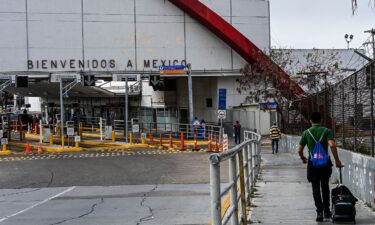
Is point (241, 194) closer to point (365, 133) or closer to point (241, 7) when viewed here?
point (365, 133)

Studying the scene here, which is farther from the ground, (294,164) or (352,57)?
(352,57)

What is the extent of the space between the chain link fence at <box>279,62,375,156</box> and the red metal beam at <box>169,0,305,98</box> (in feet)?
86.5

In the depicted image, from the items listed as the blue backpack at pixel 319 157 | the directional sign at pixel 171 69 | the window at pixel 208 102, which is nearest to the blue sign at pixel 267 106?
the directional sign at pixel 171 69

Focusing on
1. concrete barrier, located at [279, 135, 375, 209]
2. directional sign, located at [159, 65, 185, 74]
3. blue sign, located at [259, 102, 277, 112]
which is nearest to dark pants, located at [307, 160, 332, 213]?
concrete barrier, located at [279, 135, 375, 209]

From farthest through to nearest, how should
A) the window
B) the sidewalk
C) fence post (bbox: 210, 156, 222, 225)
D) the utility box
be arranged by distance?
the window → the utility box → the sidewalk → fence post (bbox: 210, 156, 222, 225)

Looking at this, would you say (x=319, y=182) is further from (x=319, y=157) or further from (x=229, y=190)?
(x=229, y=190)

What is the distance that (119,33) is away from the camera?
151ft

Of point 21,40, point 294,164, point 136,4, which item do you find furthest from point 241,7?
point 294,164

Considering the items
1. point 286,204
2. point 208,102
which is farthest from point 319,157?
point 208,102

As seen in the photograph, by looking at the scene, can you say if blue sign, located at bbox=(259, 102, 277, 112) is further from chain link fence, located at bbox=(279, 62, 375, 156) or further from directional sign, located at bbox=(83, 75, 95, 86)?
chain link fence, located at bbox=(279, 62, 375, 156)

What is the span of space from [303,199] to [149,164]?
12.7 metres

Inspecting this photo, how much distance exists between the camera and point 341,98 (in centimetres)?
1441

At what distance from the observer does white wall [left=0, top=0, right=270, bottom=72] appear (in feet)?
148

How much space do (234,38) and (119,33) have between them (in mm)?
8750
